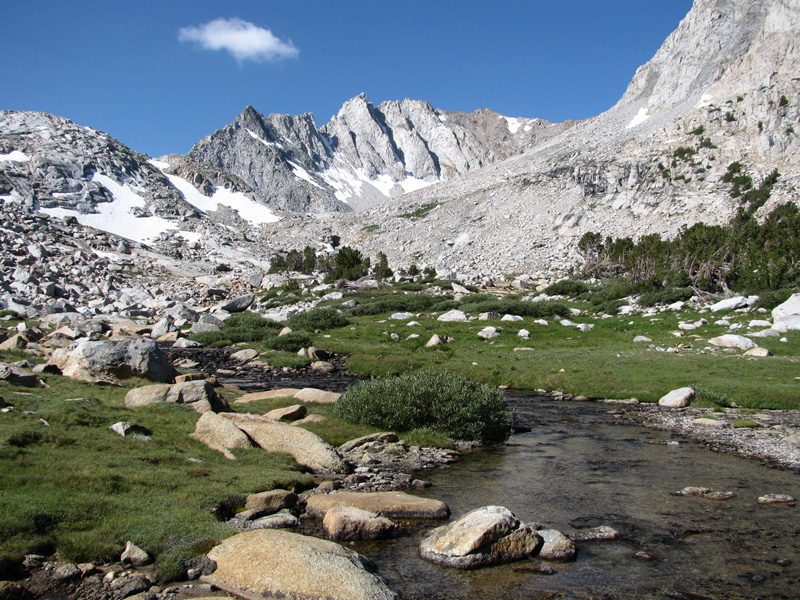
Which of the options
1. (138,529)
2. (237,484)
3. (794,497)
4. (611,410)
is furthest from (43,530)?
(611,410)

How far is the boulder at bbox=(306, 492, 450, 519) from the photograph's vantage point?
35.0ft

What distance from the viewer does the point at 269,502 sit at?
10.8m

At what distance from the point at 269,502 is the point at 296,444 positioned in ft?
12.6

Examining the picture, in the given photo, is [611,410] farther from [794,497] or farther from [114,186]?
[114,186]

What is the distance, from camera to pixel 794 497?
1145 cm

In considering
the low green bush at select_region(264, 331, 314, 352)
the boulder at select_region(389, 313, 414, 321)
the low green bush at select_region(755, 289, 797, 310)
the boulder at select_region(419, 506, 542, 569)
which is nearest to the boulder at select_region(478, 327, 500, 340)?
the boulder at select_region(389, 313, 414, 321)

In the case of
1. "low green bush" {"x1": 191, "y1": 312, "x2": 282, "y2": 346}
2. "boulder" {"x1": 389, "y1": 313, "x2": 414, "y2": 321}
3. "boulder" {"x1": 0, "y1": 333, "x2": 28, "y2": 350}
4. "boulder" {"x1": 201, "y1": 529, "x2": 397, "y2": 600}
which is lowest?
"boulder" {"x1": 201, "y1": 529, "x2": 397, "y2": 600}

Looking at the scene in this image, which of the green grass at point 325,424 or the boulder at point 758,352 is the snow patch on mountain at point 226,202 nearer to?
the green grass at point 325,424

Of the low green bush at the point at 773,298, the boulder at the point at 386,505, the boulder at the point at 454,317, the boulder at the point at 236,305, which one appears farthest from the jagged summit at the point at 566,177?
the boulder at the point at 386,505

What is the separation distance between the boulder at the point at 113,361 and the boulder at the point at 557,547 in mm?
17469

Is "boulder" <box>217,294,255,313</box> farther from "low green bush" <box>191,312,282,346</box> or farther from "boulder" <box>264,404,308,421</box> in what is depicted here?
"boulder" <box>264,404,308,421</box>

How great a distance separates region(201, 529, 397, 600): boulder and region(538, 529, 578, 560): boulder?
3317 millimetres

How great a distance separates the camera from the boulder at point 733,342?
28.5m

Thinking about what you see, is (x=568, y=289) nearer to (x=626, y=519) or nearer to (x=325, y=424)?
(x=325, y=424)
